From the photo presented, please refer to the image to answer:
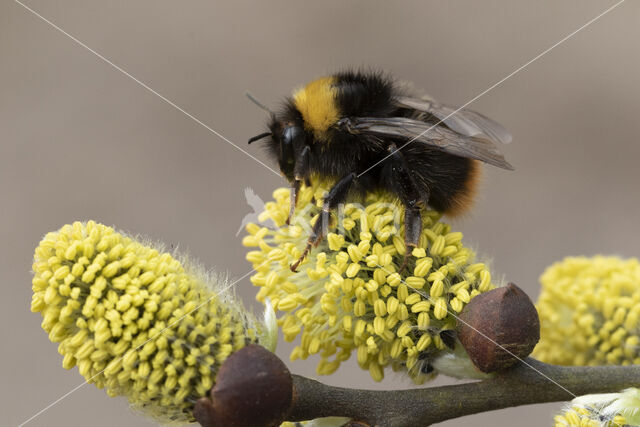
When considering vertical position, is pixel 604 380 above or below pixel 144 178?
below

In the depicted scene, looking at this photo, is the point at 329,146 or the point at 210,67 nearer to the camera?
the point at 329,146

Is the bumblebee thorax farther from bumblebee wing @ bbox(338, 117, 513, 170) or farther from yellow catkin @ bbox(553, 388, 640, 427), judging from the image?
yellow catkin @ bbox(553, 388, 640, 427)

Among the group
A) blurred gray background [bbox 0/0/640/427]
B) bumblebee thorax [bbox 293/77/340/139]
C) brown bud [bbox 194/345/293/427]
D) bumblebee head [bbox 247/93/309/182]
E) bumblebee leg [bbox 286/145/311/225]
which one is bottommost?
brown bud [bbox 194/345/293/427]

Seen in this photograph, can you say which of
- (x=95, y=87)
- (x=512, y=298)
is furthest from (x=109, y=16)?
(x=512, y=298)

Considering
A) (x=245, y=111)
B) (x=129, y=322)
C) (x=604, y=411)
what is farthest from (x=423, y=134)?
(x=245, y=111)

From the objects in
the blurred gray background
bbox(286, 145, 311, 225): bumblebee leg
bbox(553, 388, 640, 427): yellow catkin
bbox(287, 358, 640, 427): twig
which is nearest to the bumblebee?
bbox(286, 145, 311, 225): bumblebee leg

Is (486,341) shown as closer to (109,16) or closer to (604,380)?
(604,380)
